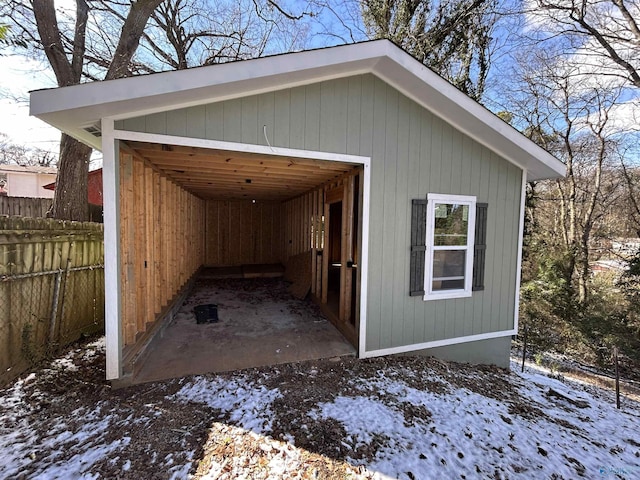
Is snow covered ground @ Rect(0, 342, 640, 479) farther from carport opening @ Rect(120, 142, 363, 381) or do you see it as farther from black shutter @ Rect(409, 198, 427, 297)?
black shutter @ Rect(409, 198, 427, 297)

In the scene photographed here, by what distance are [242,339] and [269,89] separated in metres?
3.22

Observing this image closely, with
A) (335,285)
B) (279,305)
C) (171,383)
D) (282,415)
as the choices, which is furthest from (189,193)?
(282,415)

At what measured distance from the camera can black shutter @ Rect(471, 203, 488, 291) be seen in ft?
14.5

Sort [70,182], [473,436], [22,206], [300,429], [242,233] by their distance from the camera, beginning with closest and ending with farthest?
[300,429], [473,436], [70,182], [22,206], [242,233]

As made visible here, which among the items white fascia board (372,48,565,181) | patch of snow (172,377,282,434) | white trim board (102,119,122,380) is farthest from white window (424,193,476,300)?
white trim board (102,119,122,380)

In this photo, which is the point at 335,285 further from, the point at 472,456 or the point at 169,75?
the point at 169,75

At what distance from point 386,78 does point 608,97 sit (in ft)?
37.4

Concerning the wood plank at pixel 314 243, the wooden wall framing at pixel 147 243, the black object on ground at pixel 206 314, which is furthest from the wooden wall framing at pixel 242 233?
the black object on ground at pixel 206 314

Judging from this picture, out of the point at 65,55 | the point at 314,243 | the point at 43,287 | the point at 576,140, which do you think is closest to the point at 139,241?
the point at 43,287

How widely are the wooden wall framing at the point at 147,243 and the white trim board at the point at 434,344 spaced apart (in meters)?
2.88

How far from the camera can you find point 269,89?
10.8ft

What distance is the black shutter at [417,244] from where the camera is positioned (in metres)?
4.01

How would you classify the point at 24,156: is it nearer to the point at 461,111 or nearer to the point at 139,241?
the point at 139,241

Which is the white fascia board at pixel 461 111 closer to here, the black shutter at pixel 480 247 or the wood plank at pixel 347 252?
the black shutter at pixel 480 247
